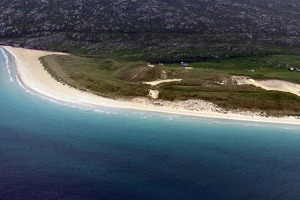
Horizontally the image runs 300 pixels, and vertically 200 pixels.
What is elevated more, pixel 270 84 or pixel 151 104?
pixel 270 84

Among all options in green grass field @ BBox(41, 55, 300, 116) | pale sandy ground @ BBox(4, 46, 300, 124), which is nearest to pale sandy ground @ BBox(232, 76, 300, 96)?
green grass field @ BBox(41, 55, 300, 116)

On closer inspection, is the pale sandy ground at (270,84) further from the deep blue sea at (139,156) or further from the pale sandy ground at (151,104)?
the deep blue sea at (139,156)

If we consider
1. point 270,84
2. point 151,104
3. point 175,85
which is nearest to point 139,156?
point 151,104

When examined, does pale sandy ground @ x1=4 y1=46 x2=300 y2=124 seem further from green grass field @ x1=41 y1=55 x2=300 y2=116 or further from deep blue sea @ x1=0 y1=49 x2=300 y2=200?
deep blue sea @ x1=0 y1=49 x2=300 y2=200

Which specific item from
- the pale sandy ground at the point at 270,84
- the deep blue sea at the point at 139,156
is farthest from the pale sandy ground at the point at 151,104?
the pale sandy ground at the point at 270,84

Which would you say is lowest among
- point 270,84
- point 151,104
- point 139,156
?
point 139,156

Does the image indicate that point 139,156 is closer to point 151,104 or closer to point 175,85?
point 151,104

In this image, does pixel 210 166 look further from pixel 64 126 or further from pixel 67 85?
pixel 67 85

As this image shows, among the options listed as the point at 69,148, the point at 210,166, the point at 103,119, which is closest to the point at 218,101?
the point at 103,119
